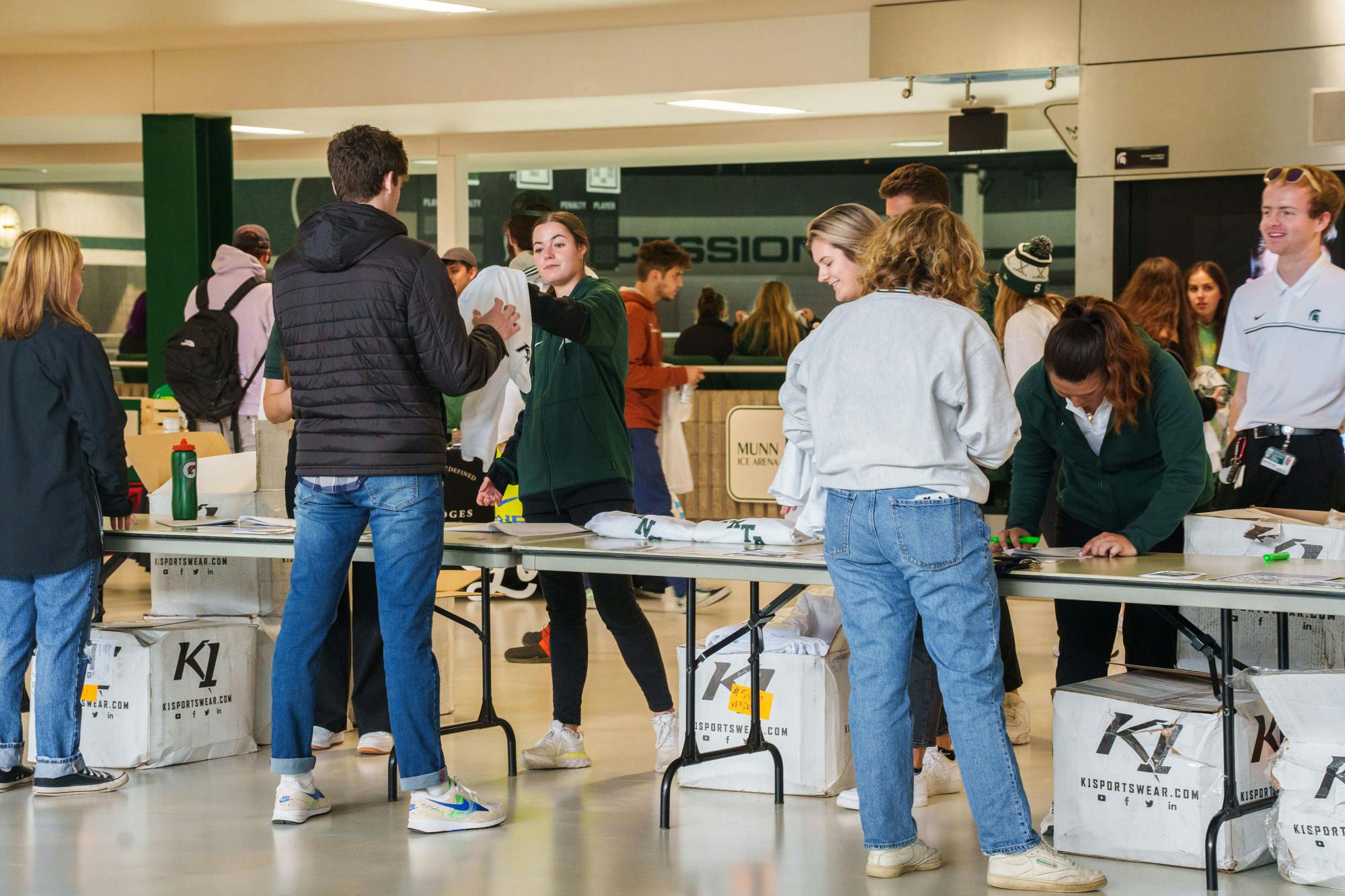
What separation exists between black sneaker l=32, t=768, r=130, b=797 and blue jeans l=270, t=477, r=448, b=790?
2.32 feet

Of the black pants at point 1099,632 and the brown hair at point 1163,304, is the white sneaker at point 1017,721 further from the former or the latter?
the brown hair at point 1163,304

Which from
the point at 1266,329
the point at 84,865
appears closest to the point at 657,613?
the point at 1266,329

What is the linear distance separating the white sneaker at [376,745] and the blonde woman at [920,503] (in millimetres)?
1788

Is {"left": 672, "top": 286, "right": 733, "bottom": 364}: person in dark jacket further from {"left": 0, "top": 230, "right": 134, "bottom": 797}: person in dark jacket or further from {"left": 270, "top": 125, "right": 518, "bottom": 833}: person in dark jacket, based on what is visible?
{"left": 270, "top": 125, "right": 518, "bottom": 833}: person in dark jacket

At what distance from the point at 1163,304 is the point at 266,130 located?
7913 millimetres

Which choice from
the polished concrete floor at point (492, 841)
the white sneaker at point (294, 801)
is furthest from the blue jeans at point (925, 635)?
the white sneaker at point (294, 801)

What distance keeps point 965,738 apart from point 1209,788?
61 centimetres

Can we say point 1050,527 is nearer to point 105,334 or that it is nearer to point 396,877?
point 396,877

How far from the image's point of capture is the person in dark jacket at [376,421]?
144 inches

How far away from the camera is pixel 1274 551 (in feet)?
12.5

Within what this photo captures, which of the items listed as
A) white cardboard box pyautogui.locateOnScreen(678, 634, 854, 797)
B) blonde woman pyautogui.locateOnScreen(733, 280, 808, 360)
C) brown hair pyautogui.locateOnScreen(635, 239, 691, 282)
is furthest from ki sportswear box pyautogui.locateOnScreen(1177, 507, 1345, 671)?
blonde woman pyautogui.locateOnScreen(733, 280, 808, 360)

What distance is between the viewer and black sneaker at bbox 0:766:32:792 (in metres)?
4.34

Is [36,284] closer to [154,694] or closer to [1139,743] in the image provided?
[154,694]

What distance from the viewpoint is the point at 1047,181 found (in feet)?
51.2
